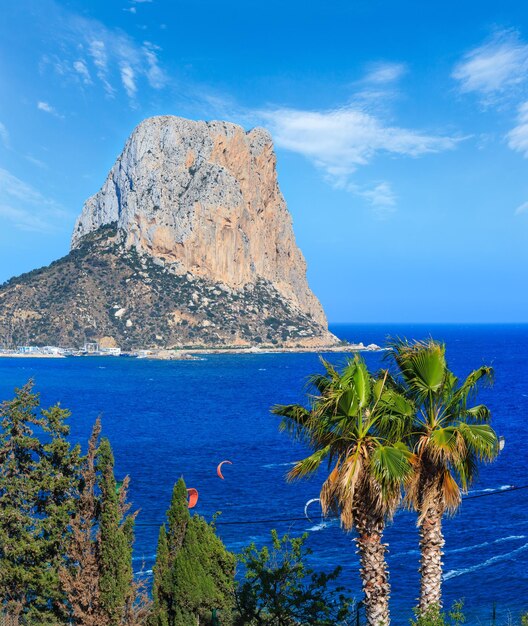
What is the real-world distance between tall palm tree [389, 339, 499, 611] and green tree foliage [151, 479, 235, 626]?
20.7 feet

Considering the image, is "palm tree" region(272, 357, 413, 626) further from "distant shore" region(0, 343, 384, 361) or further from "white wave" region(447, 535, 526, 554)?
"distant shore" region(0, 343, 384, 361)

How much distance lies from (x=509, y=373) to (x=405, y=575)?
8766 centimetres

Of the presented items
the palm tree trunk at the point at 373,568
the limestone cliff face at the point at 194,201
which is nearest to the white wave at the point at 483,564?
the palm tree trunk at the point at 373,568

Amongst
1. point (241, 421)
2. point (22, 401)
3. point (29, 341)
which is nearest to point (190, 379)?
point (241, 421)

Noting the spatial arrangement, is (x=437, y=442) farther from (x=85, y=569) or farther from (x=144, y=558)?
(x=144, y=558)

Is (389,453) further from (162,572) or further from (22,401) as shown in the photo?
(22,401)

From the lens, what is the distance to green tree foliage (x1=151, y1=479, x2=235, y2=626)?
1334cm

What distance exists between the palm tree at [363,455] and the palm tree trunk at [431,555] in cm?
56

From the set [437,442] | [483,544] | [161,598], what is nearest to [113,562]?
[161,598]

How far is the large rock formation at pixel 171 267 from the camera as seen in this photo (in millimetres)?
146625

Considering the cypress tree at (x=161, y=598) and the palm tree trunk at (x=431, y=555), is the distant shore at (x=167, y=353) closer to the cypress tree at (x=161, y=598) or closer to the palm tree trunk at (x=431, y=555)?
the cypress tree at (x=161, y=598)

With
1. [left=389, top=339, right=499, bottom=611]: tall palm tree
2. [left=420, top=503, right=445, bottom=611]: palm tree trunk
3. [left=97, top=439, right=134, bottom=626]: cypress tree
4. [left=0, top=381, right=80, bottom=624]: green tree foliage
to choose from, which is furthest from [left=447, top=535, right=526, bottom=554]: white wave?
[left=389, top=339, right=499, bottom=611]: tall palm tree

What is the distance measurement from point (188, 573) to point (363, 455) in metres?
7.12

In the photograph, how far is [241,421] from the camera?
62.3 m
